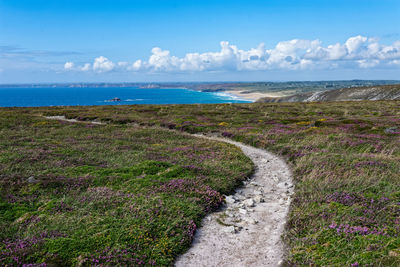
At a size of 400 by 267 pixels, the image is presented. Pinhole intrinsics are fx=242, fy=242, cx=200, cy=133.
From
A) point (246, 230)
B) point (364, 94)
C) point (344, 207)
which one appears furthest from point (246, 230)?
point (364, 94)

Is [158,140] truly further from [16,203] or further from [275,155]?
[16,203]

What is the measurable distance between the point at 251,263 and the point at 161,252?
10.1 ft

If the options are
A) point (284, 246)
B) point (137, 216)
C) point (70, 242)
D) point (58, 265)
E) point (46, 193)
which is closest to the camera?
point (58, 265)

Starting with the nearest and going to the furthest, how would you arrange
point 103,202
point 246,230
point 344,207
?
point 344,207 → point 246,230 → point 103,202

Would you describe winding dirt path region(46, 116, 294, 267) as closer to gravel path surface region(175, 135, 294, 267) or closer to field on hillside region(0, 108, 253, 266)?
gravel path surface region(175, 135, 294, 267)

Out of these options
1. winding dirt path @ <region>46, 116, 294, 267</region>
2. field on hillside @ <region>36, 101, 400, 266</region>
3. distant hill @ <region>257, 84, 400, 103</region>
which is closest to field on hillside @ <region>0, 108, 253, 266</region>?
winding dirt path @ <region>46, 116, 294, 267</region>

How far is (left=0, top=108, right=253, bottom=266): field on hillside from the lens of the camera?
7891 mm

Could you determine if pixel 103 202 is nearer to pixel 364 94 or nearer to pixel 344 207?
pixel 344 207

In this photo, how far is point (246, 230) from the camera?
10.1 metres

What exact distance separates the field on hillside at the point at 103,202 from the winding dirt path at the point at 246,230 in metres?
0.59

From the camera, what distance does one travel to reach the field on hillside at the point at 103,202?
7891 mm

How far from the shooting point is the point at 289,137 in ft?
89.5

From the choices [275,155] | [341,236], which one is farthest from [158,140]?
[341,236]

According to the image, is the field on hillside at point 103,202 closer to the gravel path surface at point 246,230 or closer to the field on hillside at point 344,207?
the gravel path surface at point 246,230
